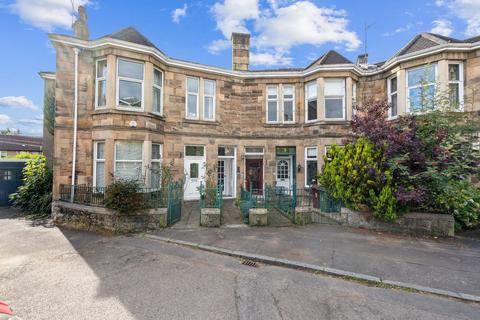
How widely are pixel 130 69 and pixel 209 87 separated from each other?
401 cm

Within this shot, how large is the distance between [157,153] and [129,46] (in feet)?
14.8

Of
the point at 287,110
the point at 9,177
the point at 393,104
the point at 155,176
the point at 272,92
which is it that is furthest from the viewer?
the point at 272,92

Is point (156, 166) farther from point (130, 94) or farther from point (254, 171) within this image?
point (254, 171)

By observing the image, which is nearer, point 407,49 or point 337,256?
point 337,256

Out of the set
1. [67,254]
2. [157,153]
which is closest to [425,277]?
[67,254]

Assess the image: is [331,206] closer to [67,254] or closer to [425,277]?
[425,277]

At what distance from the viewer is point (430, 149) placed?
24.4 feet

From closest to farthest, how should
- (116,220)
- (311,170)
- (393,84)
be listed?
(116,220), (393,84), (311,170)

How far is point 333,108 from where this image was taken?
12078 mm

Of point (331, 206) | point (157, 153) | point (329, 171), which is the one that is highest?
point (157, 153)

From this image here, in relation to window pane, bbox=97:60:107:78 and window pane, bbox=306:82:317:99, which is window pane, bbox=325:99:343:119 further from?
window pane, bbox=97:60:107:78

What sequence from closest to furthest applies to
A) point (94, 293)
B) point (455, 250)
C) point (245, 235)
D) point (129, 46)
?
point (94, 293), point (455, 250), point (245, 235), point (129, 46)

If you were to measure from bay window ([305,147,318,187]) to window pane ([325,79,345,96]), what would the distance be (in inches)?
116

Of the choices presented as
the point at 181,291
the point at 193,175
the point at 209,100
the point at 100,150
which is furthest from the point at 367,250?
the point at 100,150
